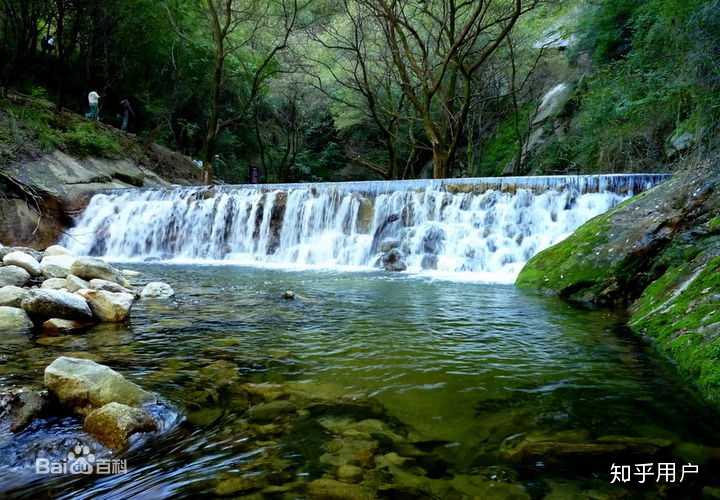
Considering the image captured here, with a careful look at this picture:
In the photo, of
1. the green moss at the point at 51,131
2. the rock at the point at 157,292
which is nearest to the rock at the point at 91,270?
the rock at the point at 157,292

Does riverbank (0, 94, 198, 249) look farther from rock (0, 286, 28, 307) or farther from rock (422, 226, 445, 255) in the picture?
rock (422, 226, 445, 255)

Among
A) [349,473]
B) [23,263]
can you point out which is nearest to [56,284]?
[23,263]

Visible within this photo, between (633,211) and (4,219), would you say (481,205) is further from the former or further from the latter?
(4,219)

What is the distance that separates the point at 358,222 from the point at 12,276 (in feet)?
26.1

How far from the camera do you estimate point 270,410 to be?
2.49m

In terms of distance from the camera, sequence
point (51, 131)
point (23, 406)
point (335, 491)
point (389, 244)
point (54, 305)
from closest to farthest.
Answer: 1. point (335, 491)
2. point (23, 406)
3. point (54, 305)
4. point (389, 244)
5. point (51, 131)

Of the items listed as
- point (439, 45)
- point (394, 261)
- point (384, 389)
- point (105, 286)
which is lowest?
point (384, 389)

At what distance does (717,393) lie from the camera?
97.7 inches

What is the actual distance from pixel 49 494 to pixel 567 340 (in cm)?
354

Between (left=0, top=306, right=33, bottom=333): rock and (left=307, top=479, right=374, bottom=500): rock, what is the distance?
3.36 metres

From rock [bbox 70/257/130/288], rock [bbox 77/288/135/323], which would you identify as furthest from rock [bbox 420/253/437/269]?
rock [bbox 77/288/135/323]

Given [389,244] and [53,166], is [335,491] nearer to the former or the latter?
[389,244]

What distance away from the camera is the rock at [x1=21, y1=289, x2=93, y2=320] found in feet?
13.6

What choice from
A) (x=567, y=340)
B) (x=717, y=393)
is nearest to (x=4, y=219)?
(x=567, y=340)
